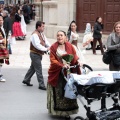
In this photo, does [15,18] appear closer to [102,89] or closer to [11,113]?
[11,113]

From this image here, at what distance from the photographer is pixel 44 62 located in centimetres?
1426

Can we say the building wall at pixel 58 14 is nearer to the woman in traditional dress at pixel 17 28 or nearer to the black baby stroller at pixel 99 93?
the woman in traditional dress at pixel 17 28

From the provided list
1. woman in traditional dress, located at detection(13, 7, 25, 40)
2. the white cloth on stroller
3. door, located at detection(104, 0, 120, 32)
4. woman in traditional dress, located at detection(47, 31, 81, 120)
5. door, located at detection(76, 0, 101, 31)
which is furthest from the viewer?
woman in traditional dress, located at detection(13, 7, 25, 40)

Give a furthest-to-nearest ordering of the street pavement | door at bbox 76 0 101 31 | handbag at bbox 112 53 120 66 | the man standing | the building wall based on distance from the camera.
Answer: the building wall
door at bbox 76 0 101 31
the man standing
handbag at bbox 112 53 120 66
the street pavement

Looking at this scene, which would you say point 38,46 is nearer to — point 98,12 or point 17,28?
point 98,12

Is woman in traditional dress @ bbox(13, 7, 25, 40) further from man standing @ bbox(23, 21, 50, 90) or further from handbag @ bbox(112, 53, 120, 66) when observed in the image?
handbag @ bbox(112, 53, 120, 66)

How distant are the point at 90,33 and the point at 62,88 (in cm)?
1067

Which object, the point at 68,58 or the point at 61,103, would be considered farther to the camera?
the point at 61,103

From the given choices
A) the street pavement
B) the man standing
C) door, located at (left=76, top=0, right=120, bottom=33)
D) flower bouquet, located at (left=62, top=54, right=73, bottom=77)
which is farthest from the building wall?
flower bouquet, located at (left=62, top=54, right=73, bottom=77)

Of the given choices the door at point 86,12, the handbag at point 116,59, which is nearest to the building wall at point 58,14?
the door at point 86,12

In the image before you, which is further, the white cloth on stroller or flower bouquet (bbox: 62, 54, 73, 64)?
flower bouquet (bbox: 62, 54, 73, 64)

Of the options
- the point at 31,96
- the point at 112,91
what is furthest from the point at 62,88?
the point at 31,96

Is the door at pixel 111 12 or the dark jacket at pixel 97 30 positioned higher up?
the door at pixel 111 12

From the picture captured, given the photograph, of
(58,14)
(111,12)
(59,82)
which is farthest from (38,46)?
(58,14)
